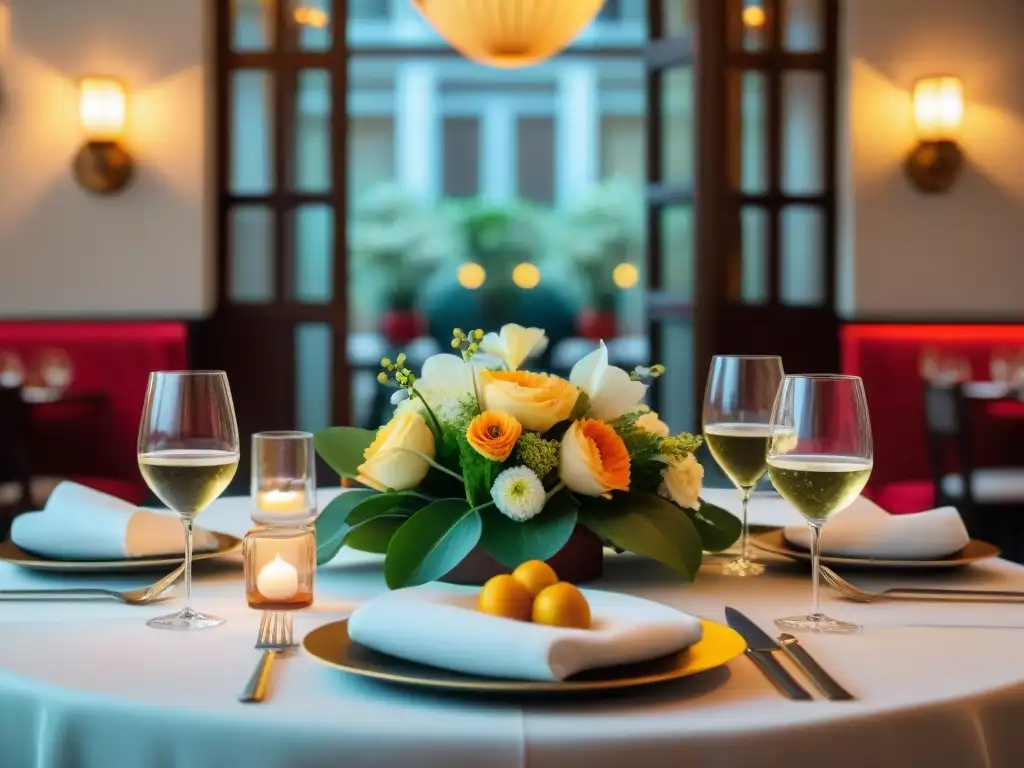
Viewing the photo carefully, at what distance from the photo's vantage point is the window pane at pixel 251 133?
18.2 feet

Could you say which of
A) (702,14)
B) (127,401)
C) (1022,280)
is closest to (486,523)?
(127,401)

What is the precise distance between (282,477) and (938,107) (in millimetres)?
4669

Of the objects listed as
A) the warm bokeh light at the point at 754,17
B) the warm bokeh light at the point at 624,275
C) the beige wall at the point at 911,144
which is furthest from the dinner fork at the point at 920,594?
the warm bokeh light at the point at 624,275

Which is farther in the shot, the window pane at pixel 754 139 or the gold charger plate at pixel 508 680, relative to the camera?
the window pane at pixel 754 139

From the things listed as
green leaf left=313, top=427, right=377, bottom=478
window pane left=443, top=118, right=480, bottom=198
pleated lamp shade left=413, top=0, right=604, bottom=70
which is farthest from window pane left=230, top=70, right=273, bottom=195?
window pane left=443, top=118, right=480, bottom=198

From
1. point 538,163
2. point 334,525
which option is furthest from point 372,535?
point 538,163

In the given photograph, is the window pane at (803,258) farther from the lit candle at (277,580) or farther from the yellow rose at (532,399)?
the lit candle at (277,580)

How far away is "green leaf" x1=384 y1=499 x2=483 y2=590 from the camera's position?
120cm

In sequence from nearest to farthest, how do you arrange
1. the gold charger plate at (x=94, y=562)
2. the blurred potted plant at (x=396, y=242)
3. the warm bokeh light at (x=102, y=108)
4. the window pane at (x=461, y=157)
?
the gold charger plate at (x=94, y=562) → the warm bokeh light at (x=102, y=108) → the blurred potted plant at (x=396, y=242) → the window pane at (x=461, y=157)

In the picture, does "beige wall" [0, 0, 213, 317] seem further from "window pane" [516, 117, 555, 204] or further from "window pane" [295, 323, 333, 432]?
"window pane" [516, 117, 555, 204]

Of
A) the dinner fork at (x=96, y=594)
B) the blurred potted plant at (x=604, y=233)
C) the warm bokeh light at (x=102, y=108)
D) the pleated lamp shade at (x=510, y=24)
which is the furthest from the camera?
the blurred potted plant at (x=604, y=233)

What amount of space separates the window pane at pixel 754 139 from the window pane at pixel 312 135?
5.70ft

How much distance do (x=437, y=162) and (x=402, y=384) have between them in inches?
559

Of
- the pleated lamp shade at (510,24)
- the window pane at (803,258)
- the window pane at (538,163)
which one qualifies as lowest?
the window pane at (803,258)
